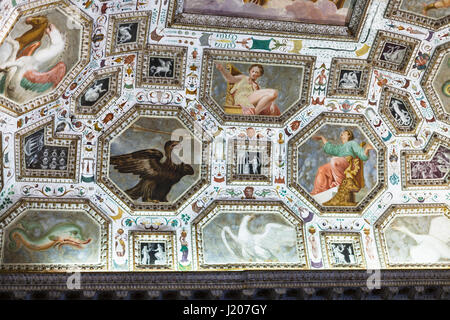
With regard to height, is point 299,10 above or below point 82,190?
above

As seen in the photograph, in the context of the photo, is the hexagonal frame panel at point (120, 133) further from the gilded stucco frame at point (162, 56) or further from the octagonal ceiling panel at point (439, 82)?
the octagonal ceiling panel at point (439, 82)

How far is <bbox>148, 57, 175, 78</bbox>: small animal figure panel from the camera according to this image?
51.5 feet

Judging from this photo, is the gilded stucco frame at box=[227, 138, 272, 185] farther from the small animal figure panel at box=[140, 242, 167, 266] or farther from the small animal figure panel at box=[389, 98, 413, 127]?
the small animal figure panel at box=[389, 98, 413, 127]

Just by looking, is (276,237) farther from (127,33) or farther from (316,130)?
(127,33)

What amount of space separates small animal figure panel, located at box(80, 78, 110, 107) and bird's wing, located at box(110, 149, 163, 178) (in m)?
1.44

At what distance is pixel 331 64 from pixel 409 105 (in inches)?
86.1

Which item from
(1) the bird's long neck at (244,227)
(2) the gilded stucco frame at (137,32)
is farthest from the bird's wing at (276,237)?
(2) the gilded stucco frame at (137,32)

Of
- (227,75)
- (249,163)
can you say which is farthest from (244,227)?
(227,75)

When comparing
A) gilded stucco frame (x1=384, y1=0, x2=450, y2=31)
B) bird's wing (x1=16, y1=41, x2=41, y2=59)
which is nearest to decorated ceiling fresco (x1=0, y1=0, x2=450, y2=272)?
gilded stucco frame (x1=384, y1=0, x2=450, y2=31)

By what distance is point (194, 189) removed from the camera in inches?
648

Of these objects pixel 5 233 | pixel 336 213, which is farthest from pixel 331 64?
pixel 5 233

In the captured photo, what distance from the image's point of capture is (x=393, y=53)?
16000 millimetres

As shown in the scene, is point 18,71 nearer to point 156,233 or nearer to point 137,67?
point 137,67

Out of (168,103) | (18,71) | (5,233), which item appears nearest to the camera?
(18,71)
